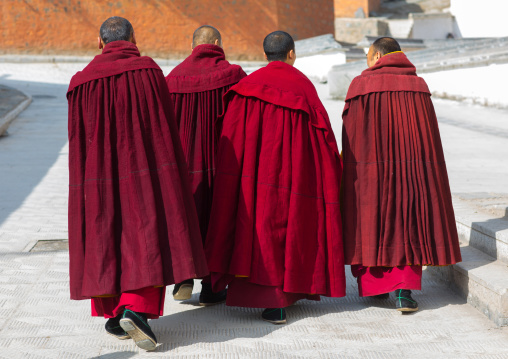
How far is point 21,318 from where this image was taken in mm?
3621

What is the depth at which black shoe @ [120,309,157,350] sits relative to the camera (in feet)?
10.2

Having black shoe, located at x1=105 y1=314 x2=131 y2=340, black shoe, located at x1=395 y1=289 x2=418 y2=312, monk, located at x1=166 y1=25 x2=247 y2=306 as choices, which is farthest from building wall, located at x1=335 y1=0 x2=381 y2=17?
black shoe, located at x1=105 y1=314 x2=131 y2=340

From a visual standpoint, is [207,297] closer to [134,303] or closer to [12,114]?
[134,303]

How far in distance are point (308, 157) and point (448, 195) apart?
0.87 metres

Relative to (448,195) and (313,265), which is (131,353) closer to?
(313,265)

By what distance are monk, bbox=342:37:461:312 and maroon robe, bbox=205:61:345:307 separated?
173mm

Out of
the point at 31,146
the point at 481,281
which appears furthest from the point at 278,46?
the point at 31,146

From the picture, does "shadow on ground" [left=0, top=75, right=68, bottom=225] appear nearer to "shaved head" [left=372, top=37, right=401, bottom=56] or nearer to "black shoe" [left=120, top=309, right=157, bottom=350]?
"black shoe" [left=120, top=309, right=157, bottom=350]

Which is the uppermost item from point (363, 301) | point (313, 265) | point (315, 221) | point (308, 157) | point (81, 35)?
point (81, 35)

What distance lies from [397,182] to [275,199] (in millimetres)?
712

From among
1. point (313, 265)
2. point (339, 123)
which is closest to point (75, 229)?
point (313, 265)

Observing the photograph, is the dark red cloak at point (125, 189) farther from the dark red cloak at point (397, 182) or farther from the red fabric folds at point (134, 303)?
the dark red cloak at point (397, 182)

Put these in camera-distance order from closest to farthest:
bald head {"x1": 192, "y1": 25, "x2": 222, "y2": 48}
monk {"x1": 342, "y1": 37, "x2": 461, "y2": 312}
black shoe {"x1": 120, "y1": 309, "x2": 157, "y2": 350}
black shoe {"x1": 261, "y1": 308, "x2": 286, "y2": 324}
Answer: black shoe {"x1": 120, "y1": 309, "x2": 157, "y2": 350}, black shoe {"x1": 261, "y1": 308, "x2": 286, "y2": 324}, monk {"x1": 342, "y1": 37, "x2": 461, "y2": 312}, bald head {"x1": 192, "y1": 25, "x2": 222, "y2": 48}

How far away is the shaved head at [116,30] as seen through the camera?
11.1 ft
